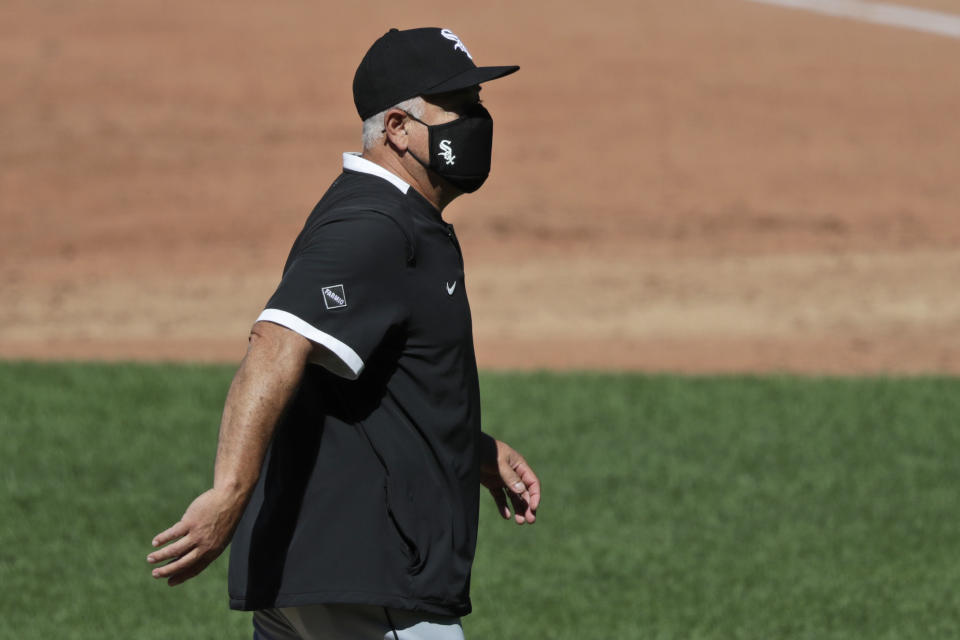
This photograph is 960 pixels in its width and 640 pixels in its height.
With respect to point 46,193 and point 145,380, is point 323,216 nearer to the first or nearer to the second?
point 145,380

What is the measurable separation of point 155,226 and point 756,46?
9.52 metres

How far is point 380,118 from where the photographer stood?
3.38 meters

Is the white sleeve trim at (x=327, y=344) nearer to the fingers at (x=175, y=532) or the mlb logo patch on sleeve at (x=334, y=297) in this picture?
the mlb logo patch on sleeve at (x=334, y=297)

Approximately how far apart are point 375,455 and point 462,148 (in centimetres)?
77

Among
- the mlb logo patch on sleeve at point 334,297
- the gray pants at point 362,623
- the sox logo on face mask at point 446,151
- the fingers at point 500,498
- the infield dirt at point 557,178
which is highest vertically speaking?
the sox logo on face mask at point 446,151

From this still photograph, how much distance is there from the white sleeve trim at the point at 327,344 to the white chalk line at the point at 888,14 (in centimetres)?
1991

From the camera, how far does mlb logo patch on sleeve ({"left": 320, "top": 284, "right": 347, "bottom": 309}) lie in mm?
3021

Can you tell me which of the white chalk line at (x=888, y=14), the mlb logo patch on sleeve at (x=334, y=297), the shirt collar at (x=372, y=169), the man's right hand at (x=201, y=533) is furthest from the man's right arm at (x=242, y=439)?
the white chalk line at (x=888, y=14)

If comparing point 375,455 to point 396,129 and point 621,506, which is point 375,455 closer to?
point 396,129

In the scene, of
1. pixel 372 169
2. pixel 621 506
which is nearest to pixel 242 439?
pixel 372 169

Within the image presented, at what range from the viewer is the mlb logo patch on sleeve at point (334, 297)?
3021mm

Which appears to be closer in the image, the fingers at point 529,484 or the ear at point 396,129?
the ear at point 396,129

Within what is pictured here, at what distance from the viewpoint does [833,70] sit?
65.1 feet

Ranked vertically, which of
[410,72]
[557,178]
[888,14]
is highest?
[410,72]
